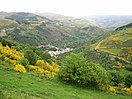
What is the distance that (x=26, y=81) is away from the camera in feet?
169

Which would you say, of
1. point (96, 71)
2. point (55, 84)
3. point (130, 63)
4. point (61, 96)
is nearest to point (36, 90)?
point (61, 96)

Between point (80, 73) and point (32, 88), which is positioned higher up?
point (32, 88)

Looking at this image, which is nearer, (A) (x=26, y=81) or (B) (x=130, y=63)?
(A) (x=26, y=81)

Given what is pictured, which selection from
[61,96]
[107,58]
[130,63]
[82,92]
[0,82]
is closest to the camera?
[0,82]

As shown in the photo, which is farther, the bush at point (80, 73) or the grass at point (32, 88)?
the bush at point (80, 73)

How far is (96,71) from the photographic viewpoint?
67625 mm

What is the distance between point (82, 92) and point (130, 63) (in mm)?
122347

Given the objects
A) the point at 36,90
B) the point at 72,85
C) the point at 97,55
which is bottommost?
the point at 97,55

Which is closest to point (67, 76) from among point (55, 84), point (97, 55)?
point (55, 84)

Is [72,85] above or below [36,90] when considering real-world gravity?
below

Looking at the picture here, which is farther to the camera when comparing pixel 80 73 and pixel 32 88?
pixel 80 73

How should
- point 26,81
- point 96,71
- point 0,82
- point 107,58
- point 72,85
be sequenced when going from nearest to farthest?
point 0,82
point 26,81
point 72,85
point 96,71
point 107,58

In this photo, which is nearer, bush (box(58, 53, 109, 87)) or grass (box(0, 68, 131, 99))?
grass (box(0, 68, 131, 99))

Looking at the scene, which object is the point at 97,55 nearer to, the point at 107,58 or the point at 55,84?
the point at 107,58
